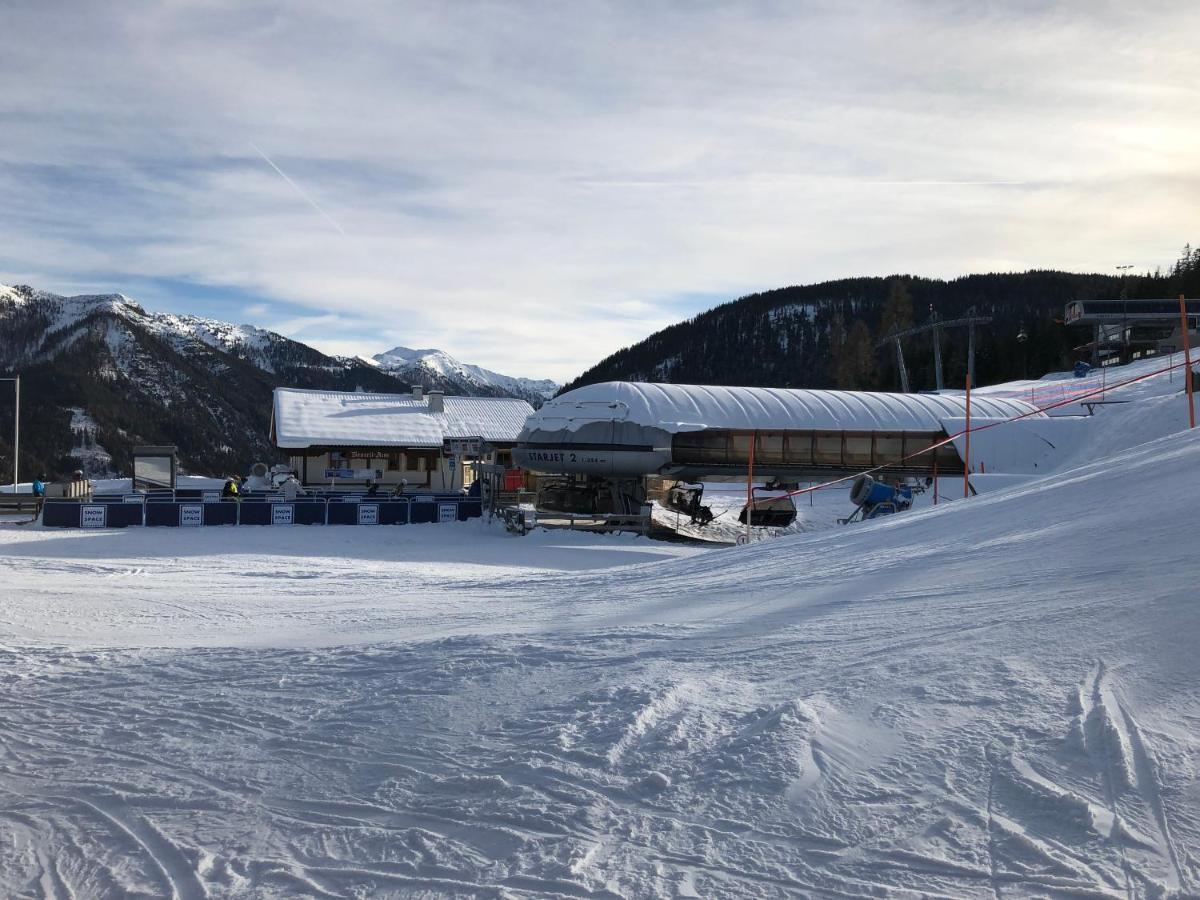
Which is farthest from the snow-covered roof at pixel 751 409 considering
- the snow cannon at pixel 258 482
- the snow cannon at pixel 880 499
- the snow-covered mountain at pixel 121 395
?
the snow-covered mountain at pixel 121 395

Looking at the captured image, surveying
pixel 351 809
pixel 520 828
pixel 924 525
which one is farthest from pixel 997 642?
pixel 924 525

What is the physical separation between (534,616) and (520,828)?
15.3ft

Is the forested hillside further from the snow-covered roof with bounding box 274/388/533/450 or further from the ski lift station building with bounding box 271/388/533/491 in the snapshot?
the ski lift station building with bounding box 271/388/533/491

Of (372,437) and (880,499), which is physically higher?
(372,437)

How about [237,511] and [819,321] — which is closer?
[237,511]

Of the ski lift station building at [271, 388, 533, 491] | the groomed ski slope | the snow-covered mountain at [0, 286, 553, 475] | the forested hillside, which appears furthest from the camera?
the snow-covered mountain at [0, 286, 553, 475]

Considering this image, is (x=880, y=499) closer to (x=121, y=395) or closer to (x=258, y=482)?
(x=258, y=482)

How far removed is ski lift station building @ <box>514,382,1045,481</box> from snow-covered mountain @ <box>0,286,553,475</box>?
10161 cm

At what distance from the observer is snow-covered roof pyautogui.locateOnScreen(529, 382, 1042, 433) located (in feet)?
86.1

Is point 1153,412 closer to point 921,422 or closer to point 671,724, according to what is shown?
point 921,422

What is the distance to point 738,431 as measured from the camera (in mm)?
26812

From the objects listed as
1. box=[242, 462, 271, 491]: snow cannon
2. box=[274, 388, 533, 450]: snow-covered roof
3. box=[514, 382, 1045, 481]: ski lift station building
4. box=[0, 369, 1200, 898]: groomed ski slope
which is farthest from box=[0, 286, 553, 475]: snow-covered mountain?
box=[0, 369, 1200, 898]: groomed ski slope

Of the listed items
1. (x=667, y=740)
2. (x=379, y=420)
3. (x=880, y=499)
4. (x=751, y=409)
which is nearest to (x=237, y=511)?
(x=751, y=409)

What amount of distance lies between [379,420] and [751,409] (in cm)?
2048
